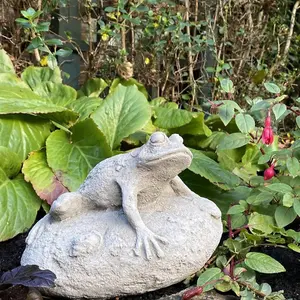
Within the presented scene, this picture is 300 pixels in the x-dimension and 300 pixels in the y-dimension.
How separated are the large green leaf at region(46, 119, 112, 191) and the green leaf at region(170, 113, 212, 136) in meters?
0.51

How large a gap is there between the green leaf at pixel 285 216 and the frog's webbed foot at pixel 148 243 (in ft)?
1.56

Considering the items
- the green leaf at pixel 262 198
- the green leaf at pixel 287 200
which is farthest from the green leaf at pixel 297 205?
the green leaf at pixel 262 198

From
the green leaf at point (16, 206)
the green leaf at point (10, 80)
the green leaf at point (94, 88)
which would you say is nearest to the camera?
the green leaf at point (16, 206)

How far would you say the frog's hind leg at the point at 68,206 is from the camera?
149 cm

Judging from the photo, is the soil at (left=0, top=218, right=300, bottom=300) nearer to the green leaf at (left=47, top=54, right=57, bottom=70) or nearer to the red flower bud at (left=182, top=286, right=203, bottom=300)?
the red flower bud at (left=182, top=286, right=203, bottom=300)

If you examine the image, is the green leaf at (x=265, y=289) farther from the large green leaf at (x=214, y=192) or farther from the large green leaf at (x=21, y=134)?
the large green leaf at (x=21, y=134)

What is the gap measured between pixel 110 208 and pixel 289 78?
335 centimetres

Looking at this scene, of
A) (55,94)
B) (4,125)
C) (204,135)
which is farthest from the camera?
(55,94)

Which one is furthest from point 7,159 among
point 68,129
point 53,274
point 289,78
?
point 289,78

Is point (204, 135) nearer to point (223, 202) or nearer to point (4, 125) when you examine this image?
point (223, 202)

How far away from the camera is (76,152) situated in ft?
7.89

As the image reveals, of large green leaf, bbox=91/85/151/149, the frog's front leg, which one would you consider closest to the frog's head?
the frog's front leg

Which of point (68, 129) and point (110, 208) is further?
point (68, 129)

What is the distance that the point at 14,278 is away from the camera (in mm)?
1333
